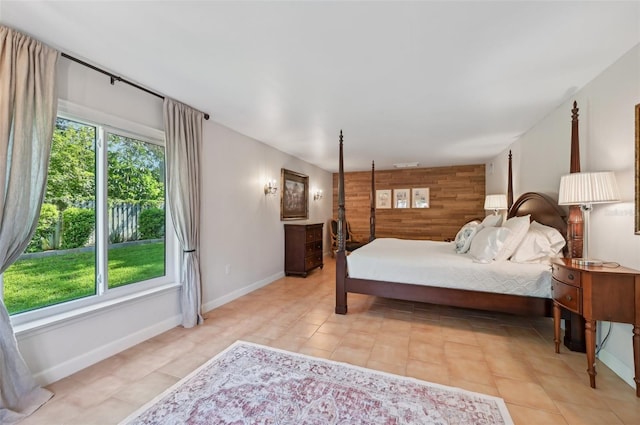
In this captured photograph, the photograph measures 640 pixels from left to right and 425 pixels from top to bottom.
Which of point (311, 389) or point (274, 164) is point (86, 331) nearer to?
point (311, 389)

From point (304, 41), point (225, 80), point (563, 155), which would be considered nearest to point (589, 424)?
point (563, 155)

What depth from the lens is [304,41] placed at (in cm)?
180

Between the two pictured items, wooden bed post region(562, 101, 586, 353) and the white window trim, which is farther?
wooden bed post region(562, 101, 586, 353)

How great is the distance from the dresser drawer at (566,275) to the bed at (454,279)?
1.08 ft

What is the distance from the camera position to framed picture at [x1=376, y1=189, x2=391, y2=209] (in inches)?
280

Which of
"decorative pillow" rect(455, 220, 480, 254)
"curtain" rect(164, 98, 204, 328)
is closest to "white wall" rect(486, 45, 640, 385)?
"decorative pillow" rect(455, 220, 480, 254)

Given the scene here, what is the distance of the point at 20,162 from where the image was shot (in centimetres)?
173

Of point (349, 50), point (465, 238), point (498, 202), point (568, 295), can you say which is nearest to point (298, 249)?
point (465, 238)

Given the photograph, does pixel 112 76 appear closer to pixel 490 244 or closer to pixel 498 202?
pixel 490 244

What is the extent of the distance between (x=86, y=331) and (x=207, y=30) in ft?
8.17

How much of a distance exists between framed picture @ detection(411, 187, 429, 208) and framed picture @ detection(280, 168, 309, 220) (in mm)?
2847

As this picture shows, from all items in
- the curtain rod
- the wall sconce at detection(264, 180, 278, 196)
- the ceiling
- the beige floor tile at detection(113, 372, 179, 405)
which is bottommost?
the beige floor tile at detection(113, 372, 179, 405)

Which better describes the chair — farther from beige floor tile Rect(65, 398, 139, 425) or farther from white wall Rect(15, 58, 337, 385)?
beige floor tile Rect(65, 398, 139, 425)

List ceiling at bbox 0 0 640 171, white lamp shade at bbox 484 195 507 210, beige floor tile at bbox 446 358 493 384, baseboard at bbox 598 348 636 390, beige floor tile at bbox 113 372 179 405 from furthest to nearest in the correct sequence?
white lamp shade at bbox 484 195 507 210, beige floor tile at bbox 446 358 493 384, baseboard at bbox 598 348 636 390, beige floor tile at bbox 113 372 179 405, ceiling at bbox 0 0 640 171
